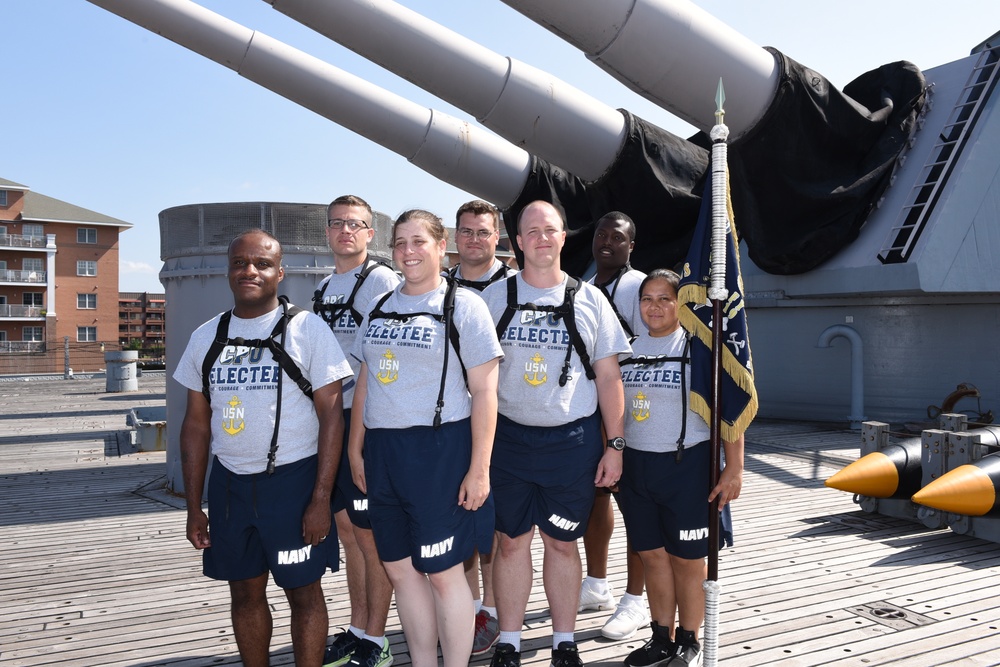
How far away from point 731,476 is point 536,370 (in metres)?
0.83

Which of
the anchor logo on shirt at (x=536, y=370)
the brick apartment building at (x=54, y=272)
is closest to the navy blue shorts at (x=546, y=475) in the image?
the anchor logo on shirt at (x=536, y=370)

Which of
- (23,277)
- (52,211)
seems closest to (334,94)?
(23,277)

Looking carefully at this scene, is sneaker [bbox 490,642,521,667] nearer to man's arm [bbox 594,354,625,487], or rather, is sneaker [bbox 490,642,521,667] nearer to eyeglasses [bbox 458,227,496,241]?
man's arm [bbox 594,354,625,487]

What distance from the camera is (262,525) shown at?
2.64m

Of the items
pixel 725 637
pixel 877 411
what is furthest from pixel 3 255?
pixel 725 637

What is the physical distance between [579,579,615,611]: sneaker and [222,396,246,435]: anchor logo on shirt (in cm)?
194

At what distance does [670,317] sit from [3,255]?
1926 inches

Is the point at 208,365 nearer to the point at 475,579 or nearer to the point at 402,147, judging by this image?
the point at 475,579

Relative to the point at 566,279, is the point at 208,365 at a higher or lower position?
lower

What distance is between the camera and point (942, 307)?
31.6ft

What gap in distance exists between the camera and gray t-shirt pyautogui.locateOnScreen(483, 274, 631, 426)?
2863 millimetres

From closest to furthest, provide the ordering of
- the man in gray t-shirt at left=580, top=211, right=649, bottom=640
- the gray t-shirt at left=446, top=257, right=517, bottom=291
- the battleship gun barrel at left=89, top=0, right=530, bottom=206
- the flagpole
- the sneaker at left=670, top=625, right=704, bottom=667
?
the flagpole, the sneaker at left=670, top=625, right=704, bottom=667, the man in gray t-shirt at left=580, top=211, right=649, bottom=640, the gray t-shirt at left=446, top=257, right=517, bottom=291, the battleship gun barrel at left=89, top=0, right=530, bottom=206

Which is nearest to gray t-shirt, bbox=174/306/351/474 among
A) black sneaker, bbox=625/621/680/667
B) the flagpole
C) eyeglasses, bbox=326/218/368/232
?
eyeglasses, bbox=326/218/368/232

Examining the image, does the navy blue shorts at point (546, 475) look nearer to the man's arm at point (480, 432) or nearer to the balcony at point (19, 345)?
the man's arm at point (480, 432)
